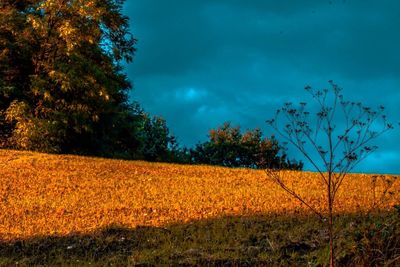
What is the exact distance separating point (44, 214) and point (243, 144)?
28364 millimetres

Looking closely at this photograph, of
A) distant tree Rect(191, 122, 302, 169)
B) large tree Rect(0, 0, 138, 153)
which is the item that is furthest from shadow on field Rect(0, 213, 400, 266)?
distant tree Rect(191, 122, 302, 169)

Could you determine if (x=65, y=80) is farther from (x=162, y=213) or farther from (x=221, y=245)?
(x=221, y=245)

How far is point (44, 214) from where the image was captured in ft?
47.5

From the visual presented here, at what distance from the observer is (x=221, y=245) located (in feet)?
35.1

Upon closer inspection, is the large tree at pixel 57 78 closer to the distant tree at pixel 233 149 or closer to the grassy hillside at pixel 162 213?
the grassy hillside at pixel 162 213

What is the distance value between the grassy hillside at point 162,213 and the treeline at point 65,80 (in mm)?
5149

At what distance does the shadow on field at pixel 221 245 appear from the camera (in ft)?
28.0

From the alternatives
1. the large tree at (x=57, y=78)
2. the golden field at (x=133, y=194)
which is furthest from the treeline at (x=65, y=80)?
the golden field at (x=133, y=194)

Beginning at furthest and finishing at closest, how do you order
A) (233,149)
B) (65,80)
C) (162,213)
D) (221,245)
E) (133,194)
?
1. (233,149)
2. (65,80)
3. (133,194)
4. (162,213)
5. (221,245)

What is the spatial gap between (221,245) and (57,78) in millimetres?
19144

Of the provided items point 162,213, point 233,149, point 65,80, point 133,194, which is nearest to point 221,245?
point 162,213

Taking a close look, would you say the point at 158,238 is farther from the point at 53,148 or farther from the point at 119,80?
the point at 119,80

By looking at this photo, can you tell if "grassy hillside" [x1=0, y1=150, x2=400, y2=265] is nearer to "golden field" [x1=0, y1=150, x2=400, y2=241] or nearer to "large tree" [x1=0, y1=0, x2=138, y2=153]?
"golden field" [x1=0, y1=150, x2=400, y2=241]

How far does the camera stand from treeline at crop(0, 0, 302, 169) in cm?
2762
